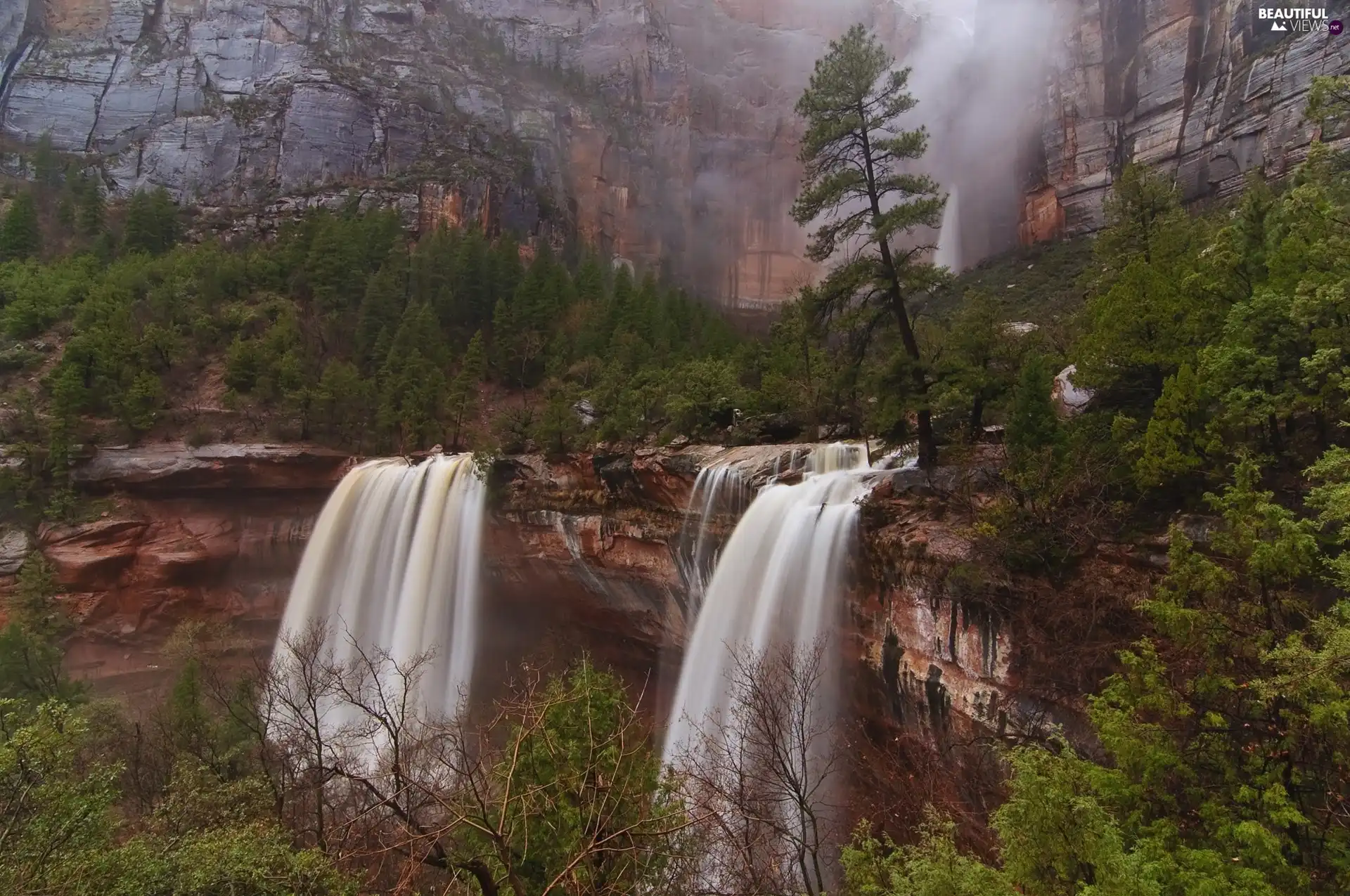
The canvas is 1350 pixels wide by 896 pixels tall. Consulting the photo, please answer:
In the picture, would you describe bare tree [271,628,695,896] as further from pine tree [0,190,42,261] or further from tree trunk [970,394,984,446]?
pine tree [0,190,42,261]

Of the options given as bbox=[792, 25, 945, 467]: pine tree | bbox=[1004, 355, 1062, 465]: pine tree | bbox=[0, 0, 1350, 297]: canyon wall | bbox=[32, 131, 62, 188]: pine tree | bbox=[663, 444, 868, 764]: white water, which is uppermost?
bbox=[0, 0, 1350, 297]: canyon wall

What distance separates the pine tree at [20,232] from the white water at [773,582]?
188 ft

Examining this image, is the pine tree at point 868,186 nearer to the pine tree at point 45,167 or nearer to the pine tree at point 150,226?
the pine tree at point 150,226

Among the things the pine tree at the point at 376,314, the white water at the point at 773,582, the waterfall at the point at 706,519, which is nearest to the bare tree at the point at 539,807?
the white water at the point at 773,582

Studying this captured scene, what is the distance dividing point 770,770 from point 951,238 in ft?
223

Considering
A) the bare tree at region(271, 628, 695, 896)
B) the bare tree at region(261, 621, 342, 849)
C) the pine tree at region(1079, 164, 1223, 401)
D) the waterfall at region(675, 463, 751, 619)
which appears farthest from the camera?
the waterfall at region(675, 463, 751, 619)

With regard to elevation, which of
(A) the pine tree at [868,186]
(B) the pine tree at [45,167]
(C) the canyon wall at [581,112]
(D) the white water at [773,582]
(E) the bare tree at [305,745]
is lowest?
(E) the bare tree at [305,745]

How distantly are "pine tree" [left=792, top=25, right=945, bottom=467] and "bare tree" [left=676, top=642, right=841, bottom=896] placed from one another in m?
5.79

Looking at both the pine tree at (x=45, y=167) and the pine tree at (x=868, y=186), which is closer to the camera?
the pine tree at (x=868, y=186)

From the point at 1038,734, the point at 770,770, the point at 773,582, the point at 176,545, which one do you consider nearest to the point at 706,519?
the point at 773,582

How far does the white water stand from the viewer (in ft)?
45.3

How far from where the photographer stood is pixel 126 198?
2159 inches

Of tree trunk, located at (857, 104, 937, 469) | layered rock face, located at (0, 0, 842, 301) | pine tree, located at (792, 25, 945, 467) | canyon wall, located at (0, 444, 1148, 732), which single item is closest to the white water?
canyon wall, located at (0, 444, 1148, 732)

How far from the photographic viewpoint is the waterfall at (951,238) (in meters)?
64.2
